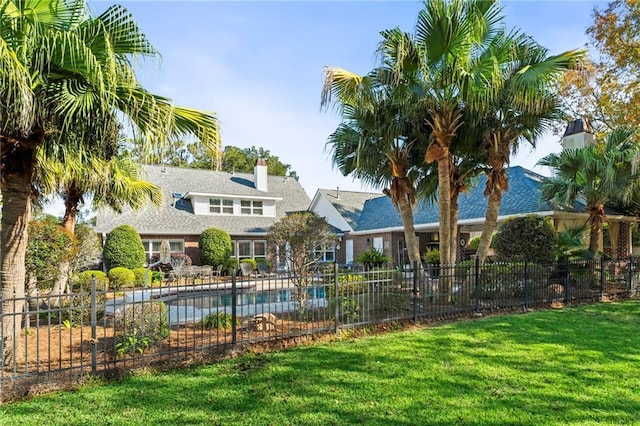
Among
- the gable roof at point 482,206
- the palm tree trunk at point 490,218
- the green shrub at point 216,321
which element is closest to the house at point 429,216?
the gable roof at point 482,206

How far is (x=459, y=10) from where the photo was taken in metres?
8.46

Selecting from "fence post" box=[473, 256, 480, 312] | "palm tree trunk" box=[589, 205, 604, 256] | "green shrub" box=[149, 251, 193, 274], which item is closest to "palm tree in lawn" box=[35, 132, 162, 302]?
"green shrub" box=[149, 251, 193, 274]

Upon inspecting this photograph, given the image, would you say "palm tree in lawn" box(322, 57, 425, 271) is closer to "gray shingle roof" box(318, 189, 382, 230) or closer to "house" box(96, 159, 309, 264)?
"house" box(96, 159, 309, 264)

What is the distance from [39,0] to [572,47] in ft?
33.8

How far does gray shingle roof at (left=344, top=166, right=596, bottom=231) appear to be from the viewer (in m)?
16.2

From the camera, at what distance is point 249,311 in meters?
7.00

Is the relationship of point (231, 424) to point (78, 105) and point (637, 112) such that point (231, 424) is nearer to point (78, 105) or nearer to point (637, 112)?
point (78, 105)

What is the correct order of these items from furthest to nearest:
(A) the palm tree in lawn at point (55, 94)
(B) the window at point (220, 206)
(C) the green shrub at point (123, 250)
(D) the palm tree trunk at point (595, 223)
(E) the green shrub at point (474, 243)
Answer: (B) the window at point (220, 206) → (E) the green shrub at point (474, 243) → (C) the green shrub at point (123, 250) → (D) the palm tree trunk at point (595, 223) → (A) the palm tree in lawn at point (55, 94)

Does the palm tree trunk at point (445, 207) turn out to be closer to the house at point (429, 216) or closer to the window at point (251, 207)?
the house at point (429, 216)

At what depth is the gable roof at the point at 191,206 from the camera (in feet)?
70.6

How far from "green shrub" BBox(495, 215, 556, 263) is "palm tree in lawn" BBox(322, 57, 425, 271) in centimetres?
323

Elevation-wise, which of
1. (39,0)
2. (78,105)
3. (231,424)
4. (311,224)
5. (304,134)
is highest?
(304,134)

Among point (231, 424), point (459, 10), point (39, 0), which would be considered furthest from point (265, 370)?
point (459, 10)

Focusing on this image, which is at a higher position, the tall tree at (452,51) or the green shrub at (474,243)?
the tall tree at (452,51)
